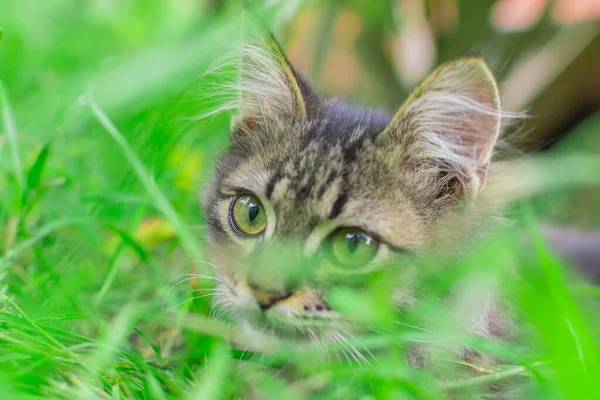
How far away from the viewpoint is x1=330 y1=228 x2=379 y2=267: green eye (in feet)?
5.38

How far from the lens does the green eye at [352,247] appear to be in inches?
64.5

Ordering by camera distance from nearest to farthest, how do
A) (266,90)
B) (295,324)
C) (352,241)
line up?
(295,324), (352,241), (266,90)

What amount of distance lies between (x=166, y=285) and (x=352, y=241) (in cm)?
80

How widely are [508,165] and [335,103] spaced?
0.67m

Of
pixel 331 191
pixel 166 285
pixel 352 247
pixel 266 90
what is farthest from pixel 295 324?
pixel 266 90

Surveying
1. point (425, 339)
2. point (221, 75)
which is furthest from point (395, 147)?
point (221, 75)

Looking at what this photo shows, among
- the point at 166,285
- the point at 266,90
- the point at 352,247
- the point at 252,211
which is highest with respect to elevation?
the point at 266,90

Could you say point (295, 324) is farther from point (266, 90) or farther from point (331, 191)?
point (266, 90)

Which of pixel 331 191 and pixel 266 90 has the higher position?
pixel 266 90

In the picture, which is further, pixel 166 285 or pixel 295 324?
pixel 166 285

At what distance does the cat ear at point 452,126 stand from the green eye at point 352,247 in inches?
12.0

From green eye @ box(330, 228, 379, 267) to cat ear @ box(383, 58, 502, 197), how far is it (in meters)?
0.31

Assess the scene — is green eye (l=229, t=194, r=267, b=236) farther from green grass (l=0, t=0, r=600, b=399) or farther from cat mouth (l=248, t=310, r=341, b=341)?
cat mouth (l=248, t=310, r=341, b=341)

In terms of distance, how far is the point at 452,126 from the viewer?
183 cm
